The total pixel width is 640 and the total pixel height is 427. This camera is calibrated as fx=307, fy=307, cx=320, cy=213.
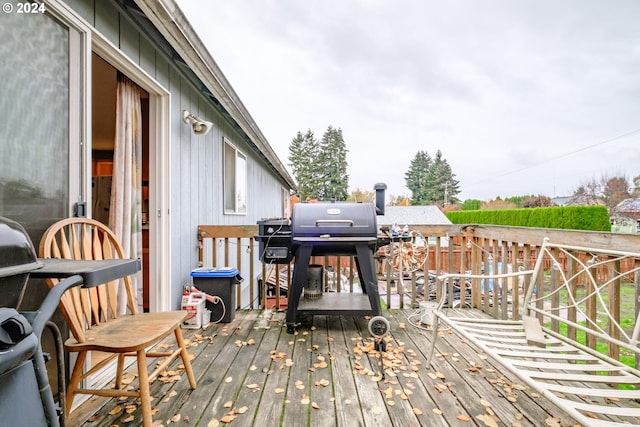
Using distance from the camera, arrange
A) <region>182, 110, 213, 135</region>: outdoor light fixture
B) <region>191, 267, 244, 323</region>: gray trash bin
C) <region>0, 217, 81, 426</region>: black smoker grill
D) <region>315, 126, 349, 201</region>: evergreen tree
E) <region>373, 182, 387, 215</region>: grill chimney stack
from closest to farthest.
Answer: <region>0, 217, 81, 426</region>: black smoker grill, <region>373, 182, 387, 215</region>: grill chimney stack, <region>191, 267, 244, 323</region>: gray trash bin, <region>182, 110, 213, 135</region>: outdoor light fixture, <region>315, 126, 349, 201</region>: evergreen tree

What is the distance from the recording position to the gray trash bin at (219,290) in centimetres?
302

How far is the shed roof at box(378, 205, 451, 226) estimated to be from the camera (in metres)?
21.5

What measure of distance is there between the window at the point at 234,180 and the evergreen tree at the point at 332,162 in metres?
26.1

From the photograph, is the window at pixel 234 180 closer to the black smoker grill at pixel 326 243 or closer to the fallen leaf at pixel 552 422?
the black smoker grill at pixel 326 243

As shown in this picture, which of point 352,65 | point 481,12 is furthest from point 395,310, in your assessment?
point 352,65

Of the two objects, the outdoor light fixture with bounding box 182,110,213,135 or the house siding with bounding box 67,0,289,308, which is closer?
the house siding with bounding box 67,0,289,308

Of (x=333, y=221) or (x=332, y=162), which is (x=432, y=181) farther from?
(x=333, y=221)

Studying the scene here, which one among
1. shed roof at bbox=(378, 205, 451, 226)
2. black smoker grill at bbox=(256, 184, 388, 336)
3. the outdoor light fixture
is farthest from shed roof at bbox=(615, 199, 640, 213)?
the outdoor light fixture

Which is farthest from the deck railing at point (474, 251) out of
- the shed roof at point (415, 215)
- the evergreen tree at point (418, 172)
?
the evergreen tree at point (418, 172)

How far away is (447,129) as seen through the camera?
33.8 metres

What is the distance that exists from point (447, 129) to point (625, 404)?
3594cm

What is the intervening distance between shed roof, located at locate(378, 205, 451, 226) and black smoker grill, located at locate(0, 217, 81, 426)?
2097 cm

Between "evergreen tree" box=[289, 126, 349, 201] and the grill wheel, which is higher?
"evergreen tree" box=[289, 126, 349, 201]

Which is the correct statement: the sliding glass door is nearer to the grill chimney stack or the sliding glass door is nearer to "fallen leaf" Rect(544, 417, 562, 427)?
the grill chimney stack
